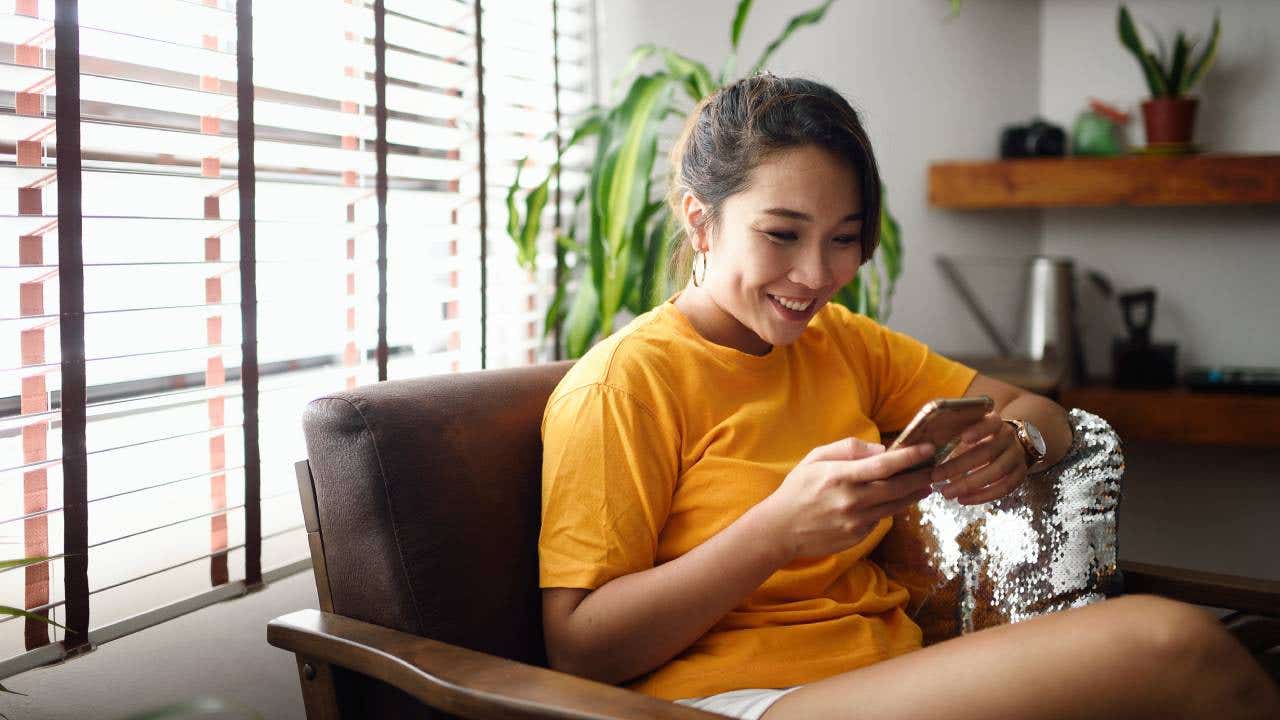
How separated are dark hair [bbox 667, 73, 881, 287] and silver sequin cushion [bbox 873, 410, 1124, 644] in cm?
39

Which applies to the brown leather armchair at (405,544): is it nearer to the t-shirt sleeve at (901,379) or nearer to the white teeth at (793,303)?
the white teeth at (793,303)

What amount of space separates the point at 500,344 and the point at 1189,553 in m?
2.13

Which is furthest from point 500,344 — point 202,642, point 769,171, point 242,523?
point 769,171

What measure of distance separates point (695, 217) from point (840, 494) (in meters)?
0.49

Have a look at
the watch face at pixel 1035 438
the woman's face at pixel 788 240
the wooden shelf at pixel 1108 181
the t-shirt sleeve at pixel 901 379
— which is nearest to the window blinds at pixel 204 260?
the woman's face at pixel 788 240

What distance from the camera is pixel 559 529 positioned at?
120 cm

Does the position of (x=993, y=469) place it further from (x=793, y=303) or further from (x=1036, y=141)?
(x=1036, y=141)

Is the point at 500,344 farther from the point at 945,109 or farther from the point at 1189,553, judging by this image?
the point at 1189,553

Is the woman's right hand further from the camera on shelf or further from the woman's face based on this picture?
the camera on shelf

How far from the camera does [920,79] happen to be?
314cm

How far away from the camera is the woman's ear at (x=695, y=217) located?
55.2 inches

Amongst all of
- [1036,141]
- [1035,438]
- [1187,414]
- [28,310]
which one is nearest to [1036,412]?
[1035,438]

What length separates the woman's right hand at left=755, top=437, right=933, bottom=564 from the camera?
1.06 meters

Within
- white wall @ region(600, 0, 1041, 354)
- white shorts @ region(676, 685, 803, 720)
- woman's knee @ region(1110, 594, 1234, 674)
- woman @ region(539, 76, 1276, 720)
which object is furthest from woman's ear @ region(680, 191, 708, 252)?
white wall @ region(600, 0, 1041, 354)
